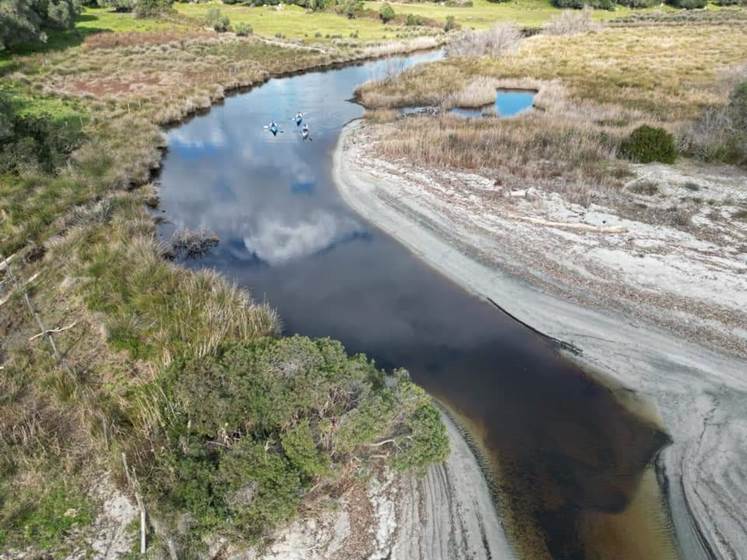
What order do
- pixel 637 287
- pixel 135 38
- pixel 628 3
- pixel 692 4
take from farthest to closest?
pixel 628 3 < pixel 692 4 < pixel 135 38 < pixel 637 287

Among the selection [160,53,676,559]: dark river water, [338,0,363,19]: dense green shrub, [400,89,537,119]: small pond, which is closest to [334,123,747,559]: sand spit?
[160,53,676,559]: dark river water

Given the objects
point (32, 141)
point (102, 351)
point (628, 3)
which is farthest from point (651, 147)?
point (628, 3)

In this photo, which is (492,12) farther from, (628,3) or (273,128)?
(273,128)

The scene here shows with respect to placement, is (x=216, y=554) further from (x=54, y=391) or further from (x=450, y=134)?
(x=450, y=134)

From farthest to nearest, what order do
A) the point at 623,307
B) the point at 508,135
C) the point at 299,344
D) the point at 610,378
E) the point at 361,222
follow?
the point at 508,135 < the point at 361,222 < the point at 623,307 < the point at 610,378 < the point at 299,344

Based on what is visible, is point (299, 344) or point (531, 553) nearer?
point (531, 553)

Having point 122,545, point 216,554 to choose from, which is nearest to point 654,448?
point 216,554

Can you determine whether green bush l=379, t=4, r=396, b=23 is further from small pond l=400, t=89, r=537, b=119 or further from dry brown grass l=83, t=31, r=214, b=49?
small pond l=400, t=89, r=537, b=119
